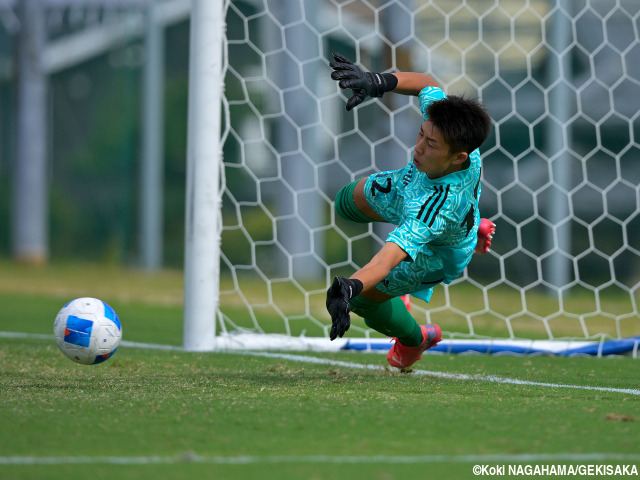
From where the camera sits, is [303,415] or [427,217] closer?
[303,415]

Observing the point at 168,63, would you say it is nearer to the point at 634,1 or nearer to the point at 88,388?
the point at 634,1

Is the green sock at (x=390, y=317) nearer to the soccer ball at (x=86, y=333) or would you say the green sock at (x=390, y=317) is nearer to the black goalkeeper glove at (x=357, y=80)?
the black goalkeeper glove at (x=357, y=80)

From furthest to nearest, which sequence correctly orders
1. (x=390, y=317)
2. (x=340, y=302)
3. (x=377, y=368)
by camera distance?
1. (x=377, y=368)
2. (x=390, y=317)
3. (x=340, y=302)

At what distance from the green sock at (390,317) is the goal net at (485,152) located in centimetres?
359

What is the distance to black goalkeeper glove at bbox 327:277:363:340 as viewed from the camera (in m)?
3.46

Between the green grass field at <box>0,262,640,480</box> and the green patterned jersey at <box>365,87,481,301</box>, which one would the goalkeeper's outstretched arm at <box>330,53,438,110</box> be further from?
the green grass field at <box>0,262,640,480</box>

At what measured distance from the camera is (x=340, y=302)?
3.46 meters

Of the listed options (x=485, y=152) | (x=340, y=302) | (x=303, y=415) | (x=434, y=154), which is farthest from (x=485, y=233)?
(x=485, y=152)

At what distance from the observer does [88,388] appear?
382 cm

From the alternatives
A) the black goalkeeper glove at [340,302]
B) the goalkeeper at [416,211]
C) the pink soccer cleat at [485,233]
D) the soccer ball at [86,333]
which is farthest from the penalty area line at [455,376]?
the soccer ball at [86,333]

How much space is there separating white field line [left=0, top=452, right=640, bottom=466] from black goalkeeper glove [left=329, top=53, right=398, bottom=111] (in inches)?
71.8

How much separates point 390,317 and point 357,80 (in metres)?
1.09

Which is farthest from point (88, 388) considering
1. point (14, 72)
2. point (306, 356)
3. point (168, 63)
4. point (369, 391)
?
point (168, 63)

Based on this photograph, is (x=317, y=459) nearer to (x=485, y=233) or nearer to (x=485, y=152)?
(x=485, y=233)
